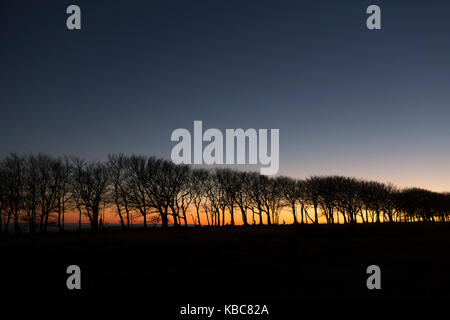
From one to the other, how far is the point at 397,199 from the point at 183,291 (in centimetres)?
9419

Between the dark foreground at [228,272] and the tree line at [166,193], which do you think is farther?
the tree line at [166,193]

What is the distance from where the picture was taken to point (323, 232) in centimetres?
3491

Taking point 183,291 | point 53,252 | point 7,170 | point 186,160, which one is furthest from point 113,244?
point 7,170

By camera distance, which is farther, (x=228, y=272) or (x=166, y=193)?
(x=166, y=193)

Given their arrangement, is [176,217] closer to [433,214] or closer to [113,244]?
[113,244]

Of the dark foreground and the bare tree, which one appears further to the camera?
the bare tree

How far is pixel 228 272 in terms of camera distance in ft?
53.7

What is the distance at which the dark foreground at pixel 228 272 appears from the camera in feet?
40.0

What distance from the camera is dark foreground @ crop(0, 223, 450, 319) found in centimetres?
1220

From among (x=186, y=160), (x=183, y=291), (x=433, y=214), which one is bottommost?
(x=433, y=214)

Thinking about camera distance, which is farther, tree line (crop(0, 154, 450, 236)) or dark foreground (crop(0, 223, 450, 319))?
tree line (crop(0, 154, 450, 236))

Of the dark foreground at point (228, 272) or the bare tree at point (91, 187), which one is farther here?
the bare tree at point (91, 187)
